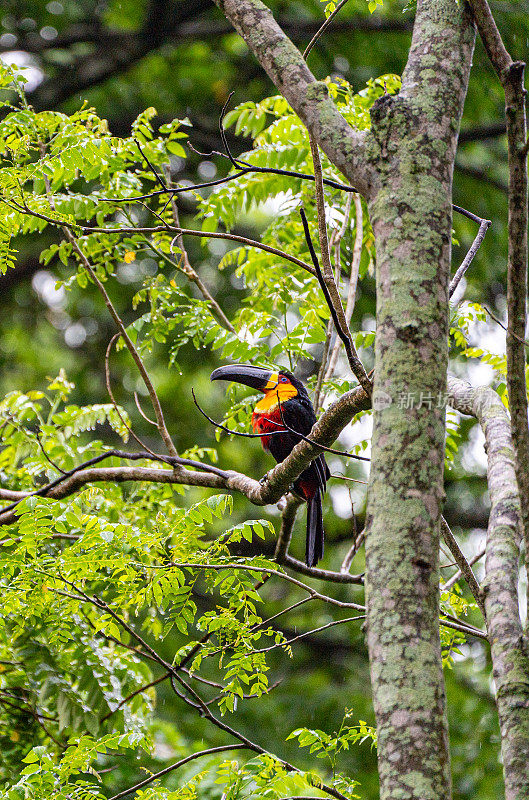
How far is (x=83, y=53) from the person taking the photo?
8.48 m

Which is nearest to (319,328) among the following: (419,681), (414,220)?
(414,220)

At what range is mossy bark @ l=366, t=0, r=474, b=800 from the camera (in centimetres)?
123

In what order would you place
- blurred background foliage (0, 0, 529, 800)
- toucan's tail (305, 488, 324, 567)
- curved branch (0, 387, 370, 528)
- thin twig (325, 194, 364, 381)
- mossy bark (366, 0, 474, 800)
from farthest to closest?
1. blurred background foliage (0, 0, 529, 800)
2. toucan's tail (305, 488, 324, 567)
3. thin twig (325, 194, 364, 381)
4. curved branch (0, 387, 370, 528)
5. mossy bark (366, 0, 474, 800)

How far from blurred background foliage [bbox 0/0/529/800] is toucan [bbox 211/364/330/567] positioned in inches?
96.4

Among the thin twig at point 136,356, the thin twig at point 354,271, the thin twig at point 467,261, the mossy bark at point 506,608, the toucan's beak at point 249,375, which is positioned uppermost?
the thin twig at point 354,271

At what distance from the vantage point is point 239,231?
8.63m

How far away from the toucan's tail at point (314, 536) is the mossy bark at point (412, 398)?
266cm

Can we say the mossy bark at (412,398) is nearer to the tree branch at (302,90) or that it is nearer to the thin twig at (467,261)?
the tree branch at (302,90)

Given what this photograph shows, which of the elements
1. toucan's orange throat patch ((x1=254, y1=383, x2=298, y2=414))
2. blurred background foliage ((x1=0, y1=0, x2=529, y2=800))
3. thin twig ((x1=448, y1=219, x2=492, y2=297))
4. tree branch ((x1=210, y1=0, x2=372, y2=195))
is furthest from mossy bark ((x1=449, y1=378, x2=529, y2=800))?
blurred background foliage ((x1=0, y1=0, x2=529, y2=800))

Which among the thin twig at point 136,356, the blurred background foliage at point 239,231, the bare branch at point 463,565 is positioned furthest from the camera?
the blurred background foliage at point 239,231

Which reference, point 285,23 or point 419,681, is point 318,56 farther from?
point 419,681

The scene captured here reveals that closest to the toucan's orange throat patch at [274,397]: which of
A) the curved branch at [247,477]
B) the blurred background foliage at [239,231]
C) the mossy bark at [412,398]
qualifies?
the curved branch at [247,477]

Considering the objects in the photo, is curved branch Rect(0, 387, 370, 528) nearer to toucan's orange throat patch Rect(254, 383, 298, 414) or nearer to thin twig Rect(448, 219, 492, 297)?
thin twig Rect(448, 219, 492, 297)

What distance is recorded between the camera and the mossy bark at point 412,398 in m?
1.23
